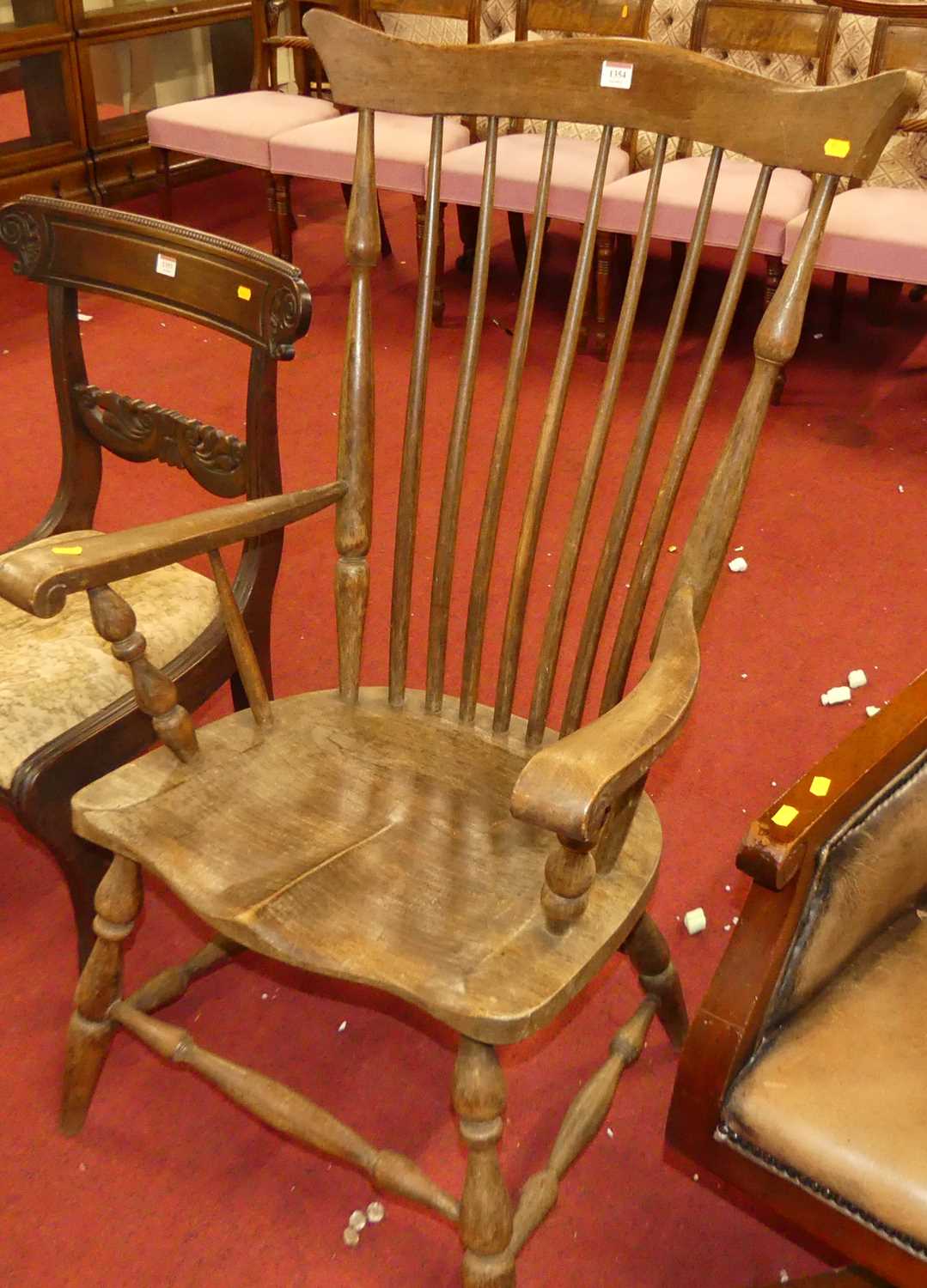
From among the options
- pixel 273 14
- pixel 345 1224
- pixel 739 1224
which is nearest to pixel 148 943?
pixel 345 1224

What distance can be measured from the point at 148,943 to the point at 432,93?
1260mm

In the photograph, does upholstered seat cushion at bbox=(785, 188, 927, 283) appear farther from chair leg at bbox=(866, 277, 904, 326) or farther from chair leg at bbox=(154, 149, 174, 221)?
chair leg at bbox=(154, 149, 174, 221)

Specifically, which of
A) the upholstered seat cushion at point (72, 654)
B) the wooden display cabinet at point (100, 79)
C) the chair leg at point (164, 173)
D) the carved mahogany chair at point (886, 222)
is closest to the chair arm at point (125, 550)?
the upholstered seat cushion at point (72, 654)

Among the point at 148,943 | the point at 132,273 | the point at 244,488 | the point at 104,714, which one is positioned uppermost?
the point at 132,273

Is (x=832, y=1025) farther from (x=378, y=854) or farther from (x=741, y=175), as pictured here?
(x=741, y=175)

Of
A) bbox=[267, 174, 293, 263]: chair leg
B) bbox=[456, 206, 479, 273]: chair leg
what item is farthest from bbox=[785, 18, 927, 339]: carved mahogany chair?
bbox=[267, 174, 293, 263]: chair leg

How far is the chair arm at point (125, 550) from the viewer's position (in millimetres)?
1232

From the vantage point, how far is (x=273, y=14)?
4.62 m

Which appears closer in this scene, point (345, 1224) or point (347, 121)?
point (345, 1224)

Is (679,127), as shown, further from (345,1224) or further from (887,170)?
(887,170)

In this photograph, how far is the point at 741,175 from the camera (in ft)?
11.5

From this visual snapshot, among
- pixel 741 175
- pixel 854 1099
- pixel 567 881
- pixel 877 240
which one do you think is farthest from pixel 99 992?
pixel 741 175

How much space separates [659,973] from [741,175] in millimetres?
2613

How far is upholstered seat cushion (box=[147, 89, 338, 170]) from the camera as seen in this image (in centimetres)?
409
